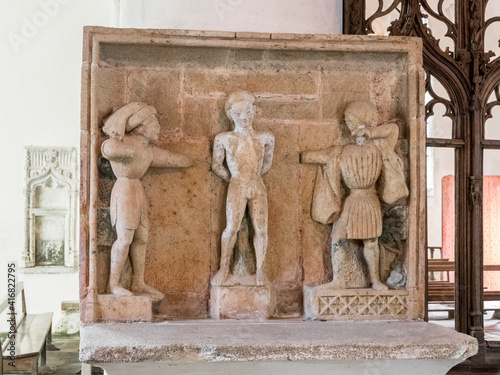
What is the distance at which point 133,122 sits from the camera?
2.92 meters

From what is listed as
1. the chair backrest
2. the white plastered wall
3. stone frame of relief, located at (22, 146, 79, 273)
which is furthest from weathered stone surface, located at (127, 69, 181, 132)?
stone frame of relief, located at (22, 146, 79, 273)

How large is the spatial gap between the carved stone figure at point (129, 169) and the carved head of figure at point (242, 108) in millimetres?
395

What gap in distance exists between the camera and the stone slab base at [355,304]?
3031 mm

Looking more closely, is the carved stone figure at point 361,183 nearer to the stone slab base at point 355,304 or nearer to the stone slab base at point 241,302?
the stone slab base at point 355,304

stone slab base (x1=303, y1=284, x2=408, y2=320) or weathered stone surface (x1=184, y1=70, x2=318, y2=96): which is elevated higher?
weathered stone surface (x1=184, y1=70, x2=318, y2=96)

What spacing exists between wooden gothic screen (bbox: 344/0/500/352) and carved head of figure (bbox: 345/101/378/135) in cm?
121

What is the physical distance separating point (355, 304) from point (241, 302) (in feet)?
Answer: 1.97

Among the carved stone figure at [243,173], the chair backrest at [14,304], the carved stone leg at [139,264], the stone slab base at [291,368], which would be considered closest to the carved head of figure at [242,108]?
the carved stone figure at [243,173]

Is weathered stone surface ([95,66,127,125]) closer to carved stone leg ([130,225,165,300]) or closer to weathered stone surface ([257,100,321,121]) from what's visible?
carved stone leg ([130,225,165,300])

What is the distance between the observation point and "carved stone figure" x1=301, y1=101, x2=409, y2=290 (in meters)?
3.07

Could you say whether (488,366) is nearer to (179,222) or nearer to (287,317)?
(287,317)

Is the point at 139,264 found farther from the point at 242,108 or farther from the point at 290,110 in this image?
the point at 290,110

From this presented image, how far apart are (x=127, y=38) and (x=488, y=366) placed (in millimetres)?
3338

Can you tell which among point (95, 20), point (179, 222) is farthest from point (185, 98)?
point (95, 20)
